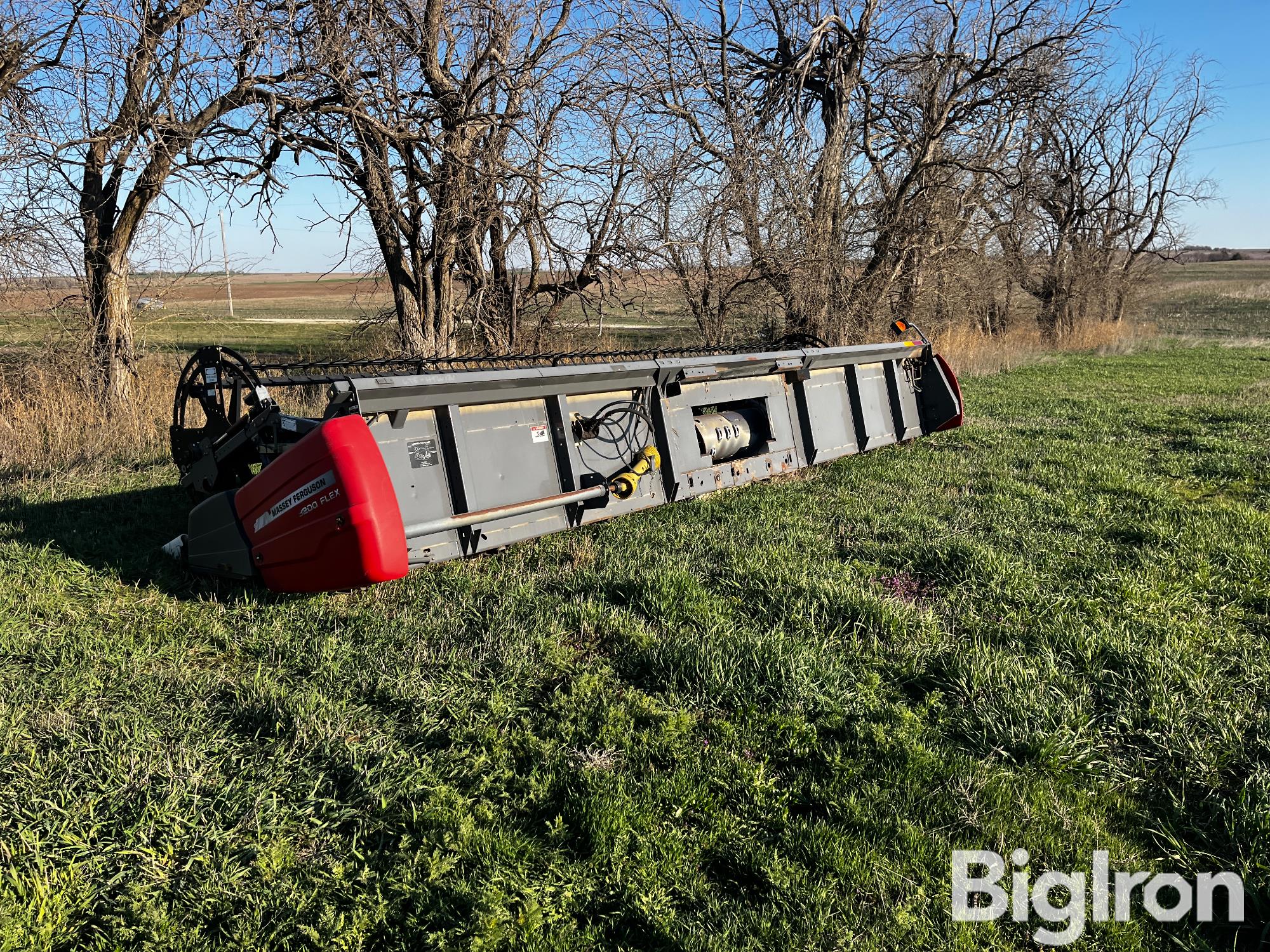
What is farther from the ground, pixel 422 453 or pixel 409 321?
pixel 409 321

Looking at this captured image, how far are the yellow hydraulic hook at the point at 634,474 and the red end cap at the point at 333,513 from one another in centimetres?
165

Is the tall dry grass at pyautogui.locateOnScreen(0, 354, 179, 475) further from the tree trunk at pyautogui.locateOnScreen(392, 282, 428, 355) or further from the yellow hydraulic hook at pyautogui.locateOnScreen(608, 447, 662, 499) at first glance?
the yellow hydraulic hook at pyautogui.locateOnScreen(608, 447, 662, 499)

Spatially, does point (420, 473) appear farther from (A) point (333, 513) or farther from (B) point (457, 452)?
(A) point (333, 513)

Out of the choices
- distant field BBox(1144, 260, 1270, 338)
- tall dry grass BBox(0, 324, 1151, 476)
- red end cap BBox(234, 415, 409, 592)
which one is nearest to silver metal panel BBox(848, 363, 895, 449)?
red end cap BBox(234, 415, 409, 592)

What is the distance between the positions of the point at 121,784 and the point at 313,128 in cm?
838

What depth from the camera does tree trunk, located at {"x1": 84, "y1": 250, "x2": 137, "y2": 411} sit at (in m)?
8.83

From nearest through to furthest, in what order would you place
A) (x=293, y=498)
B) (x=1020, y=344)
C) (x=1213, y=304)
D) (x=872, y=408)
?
1. (x=293, y=498)
2. (x=872, y=408)
3. (x=1020, y=344)
4. (x=1213, y=304)

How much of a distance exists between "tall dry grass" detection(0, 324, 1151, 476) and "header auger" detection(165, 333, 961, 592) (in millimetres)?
2594

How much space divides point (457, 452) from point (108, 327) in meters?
6.73

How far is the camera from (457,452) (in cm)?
445

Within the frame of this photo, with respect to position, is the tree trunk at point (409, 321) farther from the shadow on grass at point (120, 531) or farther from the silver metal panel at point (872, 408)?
the silver metal panel at point (872, 408)

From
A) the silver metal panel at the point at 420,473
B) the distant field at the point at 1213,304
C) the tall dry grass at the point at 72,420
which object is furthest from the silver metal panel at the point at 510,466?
the distant field at the point at 1213,304

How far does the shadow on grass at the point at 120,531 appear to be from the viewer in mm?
4504

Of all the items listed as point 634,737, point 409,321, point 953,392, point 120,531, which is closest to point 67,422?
point 120,531
